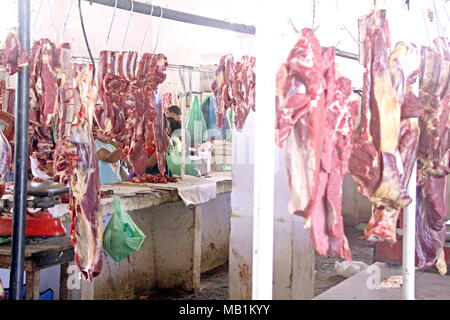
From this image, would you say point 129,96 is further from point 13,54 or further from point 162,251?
point 162,251

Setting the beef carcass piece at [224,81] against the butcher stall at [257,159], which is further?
the beef carcass piece at [224,81]

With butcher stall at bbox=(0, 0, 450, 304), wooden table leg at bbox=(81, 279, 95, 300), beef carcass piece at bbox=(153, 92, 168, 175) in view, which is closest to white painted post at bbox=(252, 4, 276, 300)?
butcher stall at bbox=(0, 0, 450, 304)

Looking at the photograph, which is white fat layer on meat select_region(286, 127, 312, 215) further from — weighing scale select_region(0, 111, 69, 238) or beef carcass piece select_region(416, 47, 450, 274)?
weighing scale select_region(0, 111, 69, 238)

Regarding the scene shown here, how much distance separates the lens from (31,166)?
202 inches

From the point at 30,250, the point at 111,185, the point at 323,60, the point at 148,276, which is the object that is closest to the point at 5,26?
the point at 30,250

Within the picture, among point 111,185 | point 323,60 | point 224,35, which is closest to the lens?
point 323,60

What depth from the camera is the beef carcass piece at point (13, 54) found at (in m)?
2.62

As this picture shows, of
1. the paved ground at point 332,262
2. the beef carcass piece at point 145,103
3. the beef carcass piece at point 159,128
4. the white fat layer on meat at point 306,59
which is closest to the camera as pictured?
the white fat layer on meat at point 306,59

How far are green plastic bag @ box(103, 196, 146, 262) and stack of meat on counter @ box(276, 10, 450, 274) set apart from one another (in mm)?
2762

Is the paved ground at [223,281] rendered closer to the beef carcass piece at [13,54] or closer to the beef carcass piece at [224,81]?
the beef carcass piece at [224,81]

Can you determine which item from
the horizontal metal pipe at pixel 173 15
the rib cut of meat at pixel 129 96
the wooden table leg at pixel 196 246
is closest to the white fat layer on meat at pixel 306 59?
the horizontal metal pipe at pixel 173 15

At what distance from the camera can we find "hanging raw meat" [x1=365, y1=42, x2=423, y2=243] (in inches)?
95.0
